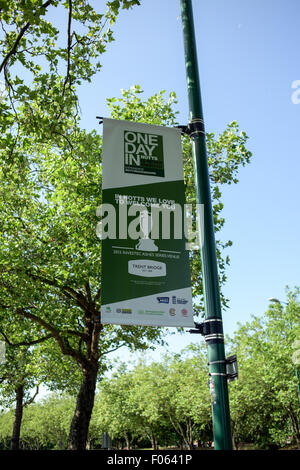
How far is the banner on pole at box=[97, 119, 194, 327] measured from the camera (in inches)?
208

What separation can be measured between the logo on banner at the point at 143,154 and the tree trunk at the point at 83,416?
40.4ft

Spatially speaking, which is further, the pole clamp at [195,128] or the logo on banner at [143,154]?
the pole clamp at [195,128]

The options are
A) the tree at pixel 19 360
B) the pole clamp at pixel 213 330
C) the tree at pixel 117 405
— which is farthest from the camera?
the tree at pixel 117 405

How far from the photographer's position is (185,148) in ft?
52.7

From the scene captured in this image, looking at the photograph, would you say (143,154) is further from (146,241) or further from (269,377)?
(269,377)

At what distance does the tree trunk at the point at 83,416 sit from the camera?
15.2 meters

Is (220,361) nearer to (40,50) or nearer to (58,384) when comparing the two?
(40,50)

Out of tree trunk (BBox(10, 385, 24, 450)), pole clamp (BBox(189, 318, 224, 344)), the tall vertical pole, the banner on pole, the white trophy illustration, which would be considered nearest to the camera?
the tall vertical pole

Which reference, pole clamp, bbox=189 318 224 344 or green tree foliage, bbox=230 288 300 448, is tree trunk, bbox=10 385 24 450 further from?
pole clamp, bbox=189 318 224 344

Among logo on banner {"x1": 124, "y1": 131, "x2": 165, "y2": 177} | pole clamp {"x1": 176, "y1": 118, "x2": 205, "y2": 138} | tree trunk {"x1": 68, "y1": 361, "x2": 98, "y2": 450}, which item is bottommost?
tree trunk {"x1": 68, "y1": 361, "x2": 98, "y2": 450}

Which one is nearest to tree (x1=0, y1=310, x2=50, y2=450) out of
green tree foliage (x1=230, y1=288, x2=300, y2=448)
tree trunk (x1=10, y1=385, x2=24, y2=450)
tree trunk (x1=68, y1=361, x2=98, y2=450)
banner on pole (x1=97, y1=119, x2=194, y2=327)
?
tree trunk (x1=10, y1=385, x2=24, y2=450)

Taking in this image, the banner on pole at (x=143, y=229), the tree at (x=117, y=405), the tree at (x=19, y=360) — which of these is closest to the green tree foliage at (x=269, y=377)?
the tree at (x=19, y=360)

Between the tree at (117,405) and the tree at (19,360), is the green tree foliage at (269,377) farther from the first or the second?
the tree at (117,405)

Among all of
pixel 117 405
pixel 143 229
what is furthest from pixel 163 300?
pixel 117 405
